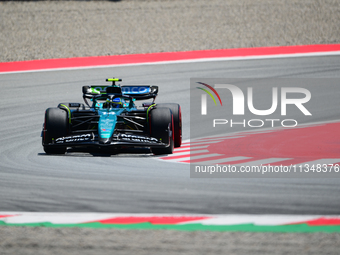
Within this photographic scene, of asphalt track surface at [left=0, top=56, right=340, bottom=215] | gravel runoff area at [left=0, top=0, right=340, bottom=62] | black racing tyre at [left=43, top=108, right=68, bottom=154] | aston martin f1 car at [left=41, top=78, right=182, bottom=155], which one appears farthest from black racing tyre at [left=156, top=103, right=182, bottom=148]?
gravel runoff area at [left=0, top=0, right=340, bottom=62]

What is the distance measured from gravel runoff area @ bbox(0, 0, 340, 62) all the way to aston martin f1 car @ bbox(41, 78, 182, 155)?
35.7ft

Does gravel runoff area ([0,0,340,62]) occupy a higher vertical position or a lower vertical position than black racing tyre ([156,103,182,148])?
higher

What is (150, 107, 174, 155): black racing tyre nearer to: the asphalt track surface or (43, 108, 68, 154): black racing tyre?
the asphalt track surface

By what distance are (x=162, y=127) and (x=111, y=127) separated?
840 millimetres

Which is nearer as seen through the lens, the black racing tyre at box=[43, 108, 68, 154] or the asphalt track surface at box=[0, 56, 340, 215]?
the asphalt track surface at box=[0, 56, 340, 215]

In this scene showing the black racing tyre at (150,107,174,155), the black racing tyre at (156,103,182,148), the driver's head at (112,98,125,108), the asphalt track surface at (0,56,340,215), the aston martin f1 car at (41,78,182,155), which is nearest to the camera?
the asphalt track surface at (0,56,340,215)

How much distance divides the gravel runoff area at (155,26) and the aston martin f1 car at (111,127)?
35.7ft

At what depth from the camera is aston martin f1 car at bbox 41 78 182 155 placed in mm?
8555

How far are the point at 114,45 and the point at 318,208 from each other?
16044 millimetres

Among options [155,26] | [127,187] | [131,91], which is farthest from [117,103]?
[155,26]

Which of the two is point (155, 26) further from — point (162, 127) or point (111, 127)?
point (111, 127)

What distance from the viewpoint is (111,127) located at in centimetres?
864

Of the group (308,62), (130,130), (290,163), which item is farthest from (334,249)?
(308,62)

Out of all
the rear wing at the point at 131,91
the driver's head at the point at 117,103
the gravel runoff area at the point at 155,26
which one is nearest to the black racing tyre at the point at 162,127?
the driver's head at the point at 117,103
